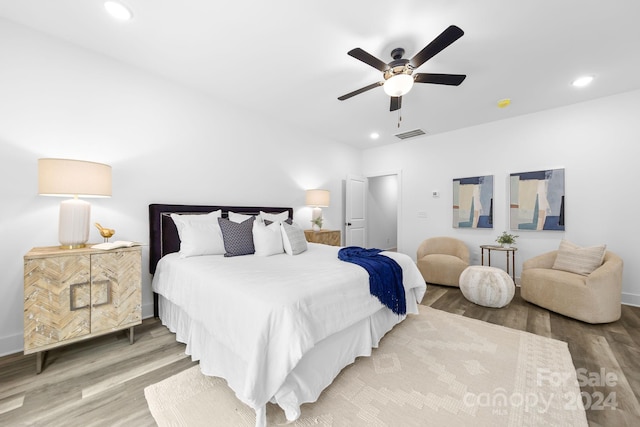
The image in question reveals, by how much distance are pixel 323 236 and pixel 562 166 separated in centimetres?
382

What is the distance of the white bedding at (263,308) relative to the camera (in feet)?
4.23

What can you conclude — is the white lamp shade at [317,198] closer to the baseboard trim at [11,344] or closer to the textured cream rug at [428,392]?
the textured cream rug at [428,392]

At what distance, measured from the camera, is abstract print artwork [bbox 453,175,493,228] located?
425 cm

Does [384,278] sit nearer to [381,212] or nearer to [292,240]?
[292,240]

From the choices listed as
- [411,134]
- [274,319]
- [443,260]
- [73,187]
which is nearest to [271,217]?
[73,187]

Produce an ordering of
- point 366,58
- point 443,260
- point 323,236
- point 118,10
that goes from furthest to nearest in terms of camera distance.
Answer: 1. point 323,236
2. point 443,260
3. point 366,58
4. point 118,10

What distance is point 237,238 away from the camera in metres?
2.65

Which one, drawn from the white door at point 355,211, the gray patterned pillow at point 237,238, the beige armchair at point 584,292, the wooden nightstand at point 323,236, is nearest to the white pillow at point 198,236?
the gray patterned pillow at point 237,238

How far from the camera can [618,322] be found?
8.64 feet

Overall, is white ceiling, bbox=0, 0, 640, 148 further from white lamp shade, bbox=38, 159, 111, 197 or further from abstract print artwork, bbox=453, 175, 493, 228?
abstract print artwork, bbox=453, 175, 493, 228

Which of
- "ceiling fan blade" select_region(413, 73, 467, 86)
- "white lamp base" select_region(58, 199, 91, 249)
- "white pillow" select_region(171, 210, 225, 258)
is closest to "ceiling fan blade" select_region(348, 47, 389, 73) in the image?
"ceiling fan blade" select_region(413, 73, 467, 86)

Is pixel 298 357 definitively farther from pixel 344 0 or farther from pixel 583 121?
pixel 583 121

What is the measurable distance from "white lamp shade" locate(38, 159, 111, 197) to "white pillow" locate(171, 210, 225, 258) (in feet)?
2.49

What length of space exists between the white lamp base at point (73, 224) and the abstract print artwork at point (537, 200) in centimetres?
557
